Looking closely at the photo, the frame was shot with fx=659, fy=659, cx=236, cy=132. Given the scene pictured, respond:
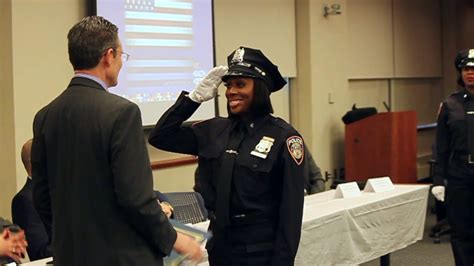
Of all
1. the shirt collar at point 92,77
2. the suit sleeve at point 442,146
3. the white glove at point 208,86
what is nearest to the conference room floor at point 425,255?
the suit sleeve at point 442,146

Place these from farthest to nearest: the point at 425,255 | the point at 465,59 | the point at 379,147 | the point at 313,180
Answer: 1. the point at 379,147
2. the point at 425,255
3. the point at 313,180
4. the point at 465,59

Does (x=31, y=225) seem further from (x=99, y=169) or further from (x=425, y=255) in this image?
(x=425, y=255)

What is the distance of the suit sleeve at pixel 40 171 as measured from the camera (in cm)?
185

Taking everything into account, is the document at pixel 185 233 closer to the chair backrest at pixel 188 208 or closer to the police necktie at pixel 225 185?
the police necktie at pixel 225 185

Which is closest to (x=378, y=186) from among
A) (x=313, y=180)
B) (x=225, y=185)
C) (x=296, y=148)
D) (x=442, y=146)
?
(x=442, y=146)

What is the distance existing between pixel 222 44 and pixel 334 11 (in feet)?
5.15

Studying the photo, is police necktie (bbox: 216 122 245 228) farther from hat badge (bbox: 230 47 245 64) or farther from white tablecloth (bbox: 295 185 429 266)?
white tablecloth (bbox: 295 185 429 266)

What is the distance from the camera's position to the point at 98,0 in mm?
4457

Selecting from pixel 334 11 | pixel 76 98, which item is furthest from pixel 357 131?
pixel 76 98

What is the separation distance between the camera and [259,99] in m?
2.23

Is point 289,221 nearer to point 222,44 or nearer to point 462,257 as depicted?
point 462,257

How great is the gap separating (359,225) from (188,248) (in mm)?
1791

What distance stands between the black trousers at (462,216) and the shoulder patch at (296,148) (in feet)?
6.62

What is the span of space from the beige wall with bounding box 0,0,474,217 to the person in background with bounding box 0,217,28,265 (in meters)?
1.96
